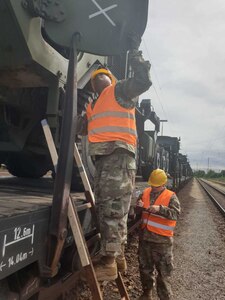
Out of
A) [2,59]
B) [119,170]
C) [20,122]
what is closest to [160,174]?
[119,170]

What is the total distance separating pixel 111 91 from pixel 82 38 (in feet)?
1.97

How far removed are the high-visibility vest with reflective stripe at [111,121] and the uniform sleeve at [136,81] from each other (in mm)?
82

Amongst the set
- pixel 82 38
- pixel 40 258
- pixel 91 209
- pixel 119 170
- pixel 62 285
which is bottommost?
pixel 62 285

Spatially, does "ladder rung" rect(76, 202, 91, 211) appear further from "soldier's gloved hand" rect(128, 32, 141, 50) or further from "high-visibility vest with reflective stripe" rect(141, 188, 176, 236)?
"high-visibility vest with reflective stripe" rect(141, 188, 176, 236)

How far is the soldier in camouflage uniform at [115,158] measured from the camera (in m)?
2.82

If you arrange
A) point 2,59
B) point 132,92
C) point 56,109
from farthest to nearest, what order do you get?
point 56,109 < point 2,59 < point 132,92

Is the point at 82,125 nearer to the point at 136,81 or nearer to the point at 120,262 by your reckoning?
the point at 136,81

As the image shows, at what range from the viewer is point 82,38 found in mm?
2518

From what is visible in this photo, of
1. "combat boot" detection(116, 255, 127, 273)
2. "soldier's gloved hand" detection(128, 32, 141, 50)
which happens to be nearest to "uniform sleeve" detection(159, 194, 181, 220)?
"combat boot" detection(116, 255, 127, 273)

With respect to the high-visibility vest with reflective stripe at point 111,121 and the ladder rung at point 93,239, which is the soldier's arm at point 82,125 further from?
the ladder rung at point 93,239

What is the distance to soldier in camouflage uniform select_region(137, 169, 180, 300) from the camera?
416 cm

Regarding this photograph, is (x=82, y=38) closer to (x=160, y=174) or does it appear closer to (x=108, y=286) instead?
(x=160, y=174)

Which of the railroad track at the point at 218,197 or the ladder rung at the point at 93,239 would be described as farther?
the railroad track at the point at 218,197

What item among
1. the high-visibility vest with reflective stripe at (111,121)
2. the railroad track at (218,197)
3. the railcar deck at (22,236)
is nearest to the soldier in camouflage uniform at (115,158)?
the high-visibility vest with reflective stripe at (111,121)
